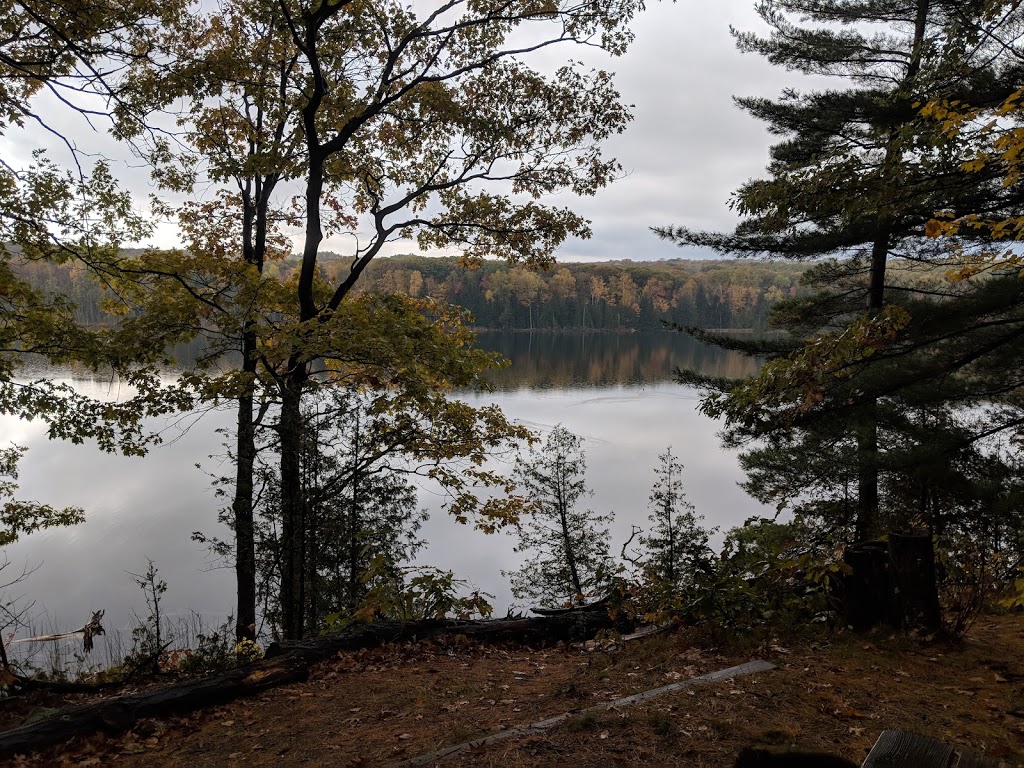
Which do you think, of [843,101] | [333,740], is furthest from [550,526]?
[333,740]

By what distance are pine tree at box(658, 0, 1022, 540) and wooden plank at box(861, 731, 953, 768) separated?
10.7 ft

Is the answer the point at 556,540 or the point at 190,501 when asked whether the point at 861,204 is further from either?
the point at 190,501

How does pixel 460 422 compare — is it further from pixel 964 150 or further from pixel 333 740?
pixel 964 150

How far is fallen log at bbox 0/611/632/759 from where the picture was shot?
405 cm

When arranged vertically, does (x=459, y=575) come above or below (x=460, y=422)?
below

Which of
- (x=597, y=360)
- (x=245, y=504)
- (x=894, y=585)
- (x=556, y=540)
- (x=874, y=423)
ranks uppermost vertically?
(x=874, y=423)

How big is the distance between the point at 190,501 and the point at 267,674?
18525mm

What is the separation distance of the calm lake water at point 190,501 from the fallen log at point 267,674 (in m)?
3.81

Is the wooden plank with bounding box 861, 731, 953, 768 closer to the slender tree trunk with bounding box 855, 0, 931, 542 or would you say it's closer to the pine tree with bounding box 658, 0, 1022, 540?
the pine tree with bounding box 658, 0, 1022, 540

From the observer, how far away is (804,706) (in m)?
3.46

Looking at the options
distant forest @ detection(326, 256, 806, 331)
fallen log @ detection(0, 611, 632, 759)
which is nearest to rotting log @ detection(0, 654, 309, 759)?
fallen log @ detection(0, 611, 632, 759)

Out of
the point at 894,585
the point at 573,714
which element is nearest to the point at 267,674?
the point at 573,714

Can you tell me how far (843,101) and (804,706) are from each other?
1149 cm

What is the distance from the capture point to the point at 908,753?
182cm
